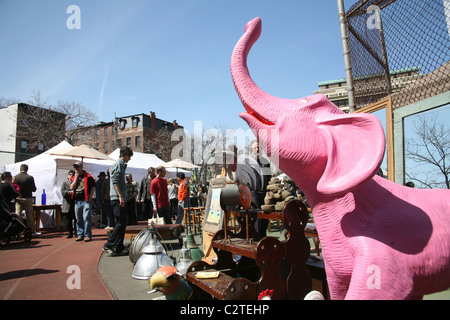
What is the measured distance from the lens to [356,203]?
1.54 meters

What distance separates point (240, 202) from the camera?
117 inches

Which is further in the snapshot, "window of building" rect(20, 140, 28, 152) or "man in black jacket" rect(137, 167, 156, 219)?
"window of building" rect(20, 140, 28, 152)

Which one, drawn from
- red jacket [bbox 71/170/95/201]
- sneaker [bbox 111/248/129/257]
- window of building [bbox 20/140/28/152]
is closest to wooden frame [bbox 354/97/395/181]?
sneaker [bbox 111/248/129/257]

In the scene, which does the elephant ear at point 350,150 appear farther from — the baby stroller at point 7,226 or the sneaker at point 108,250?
the baby stroller at point 7,226

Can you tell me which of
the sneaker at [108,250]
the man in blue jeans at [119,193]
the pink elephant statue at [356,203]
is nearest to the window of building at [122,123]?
the sneaker at [108,250]

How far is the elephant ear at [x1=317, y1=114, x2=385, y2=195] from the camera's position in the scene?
4.60ft

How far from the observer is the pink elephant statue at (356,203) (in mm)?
1378

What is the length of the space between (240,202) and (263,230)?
1.43 m

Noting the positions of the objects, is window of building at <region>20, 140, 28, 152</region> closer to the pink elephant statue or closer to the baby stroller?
the baby stroller

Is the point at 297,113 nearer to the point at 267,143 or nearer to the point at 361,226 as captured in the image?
the point at 267,143

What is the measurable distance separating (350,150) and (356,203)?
0.98 feet

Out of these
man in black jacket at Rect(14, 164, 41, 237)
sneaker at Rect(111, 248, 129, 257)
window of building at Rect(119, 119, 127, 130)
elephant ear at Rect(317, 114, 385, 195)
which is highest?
window of building at Rect(119, 119, 127, 130)

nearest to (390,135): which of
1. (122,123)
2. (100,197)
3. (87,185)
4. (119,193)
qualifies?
(119,193)

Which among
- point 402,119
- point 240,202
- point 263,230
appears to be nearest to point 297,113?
point 240,202
